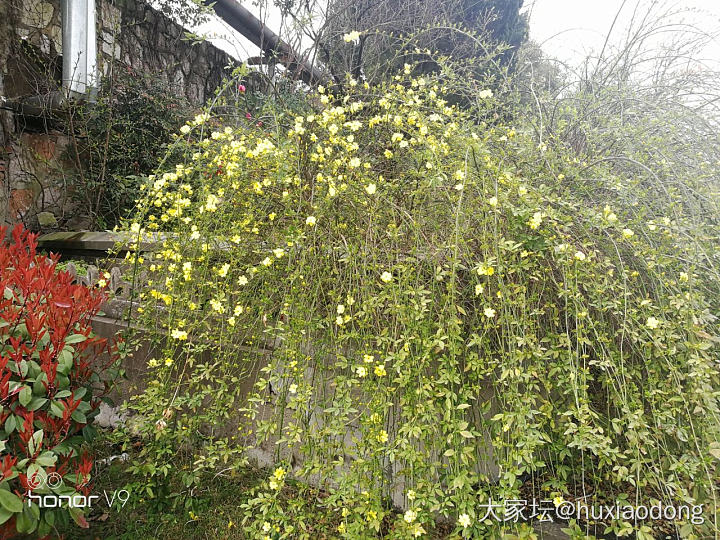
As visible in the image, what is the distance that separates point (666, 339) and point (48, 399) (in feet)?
5.47

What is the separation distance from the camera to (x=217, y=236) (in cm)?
155

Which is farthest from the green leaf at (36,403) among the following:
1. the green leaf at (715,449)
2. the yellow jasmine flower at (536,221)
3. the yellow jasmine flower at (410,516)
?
the green leaf at (715,449)

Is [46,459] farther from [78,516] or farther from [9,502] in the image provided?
[78,516]

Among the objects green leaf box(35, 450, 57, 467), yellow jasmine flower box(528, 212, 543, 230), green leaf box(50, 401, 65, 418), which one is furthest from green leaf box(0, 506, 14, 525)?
yellow jasmine flower box(528, 212, 543, 230)

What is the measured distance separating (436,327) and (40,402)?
1.09 m

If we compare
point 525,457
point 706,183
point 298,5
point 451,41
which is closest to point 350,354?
point 525,457

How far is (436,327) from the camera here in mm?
1339

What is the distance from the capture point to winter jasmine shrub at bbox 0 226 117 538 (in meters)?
1.03

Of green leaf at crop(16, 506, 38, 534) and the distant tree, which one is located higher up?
the distant tree

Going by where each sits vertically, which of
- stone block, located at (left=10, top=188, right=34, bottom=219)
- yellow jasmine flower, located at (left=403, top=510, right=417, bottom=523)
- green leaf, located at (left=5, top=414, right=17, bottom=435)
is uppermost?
stone block, located at (left=10, top=188, right=34, bottom=219)

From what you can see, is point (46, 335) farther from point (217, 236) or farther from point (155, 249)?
point (155, 249)

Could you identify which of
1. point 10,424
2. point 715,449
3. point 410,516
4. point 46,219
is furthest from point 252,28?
point 715,449

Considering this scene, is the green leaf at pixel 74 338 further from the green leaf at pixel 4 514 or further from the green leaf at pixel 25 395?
the green leaf at pixel 4 514

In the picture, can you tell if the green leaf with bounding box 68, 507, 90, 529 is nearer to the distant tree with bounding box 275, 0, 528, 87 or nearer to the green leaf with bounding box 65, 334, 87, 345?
the green leaf with bounding box 65, 334, 87, 345
